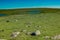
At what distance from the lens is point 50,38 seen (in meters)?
13.9

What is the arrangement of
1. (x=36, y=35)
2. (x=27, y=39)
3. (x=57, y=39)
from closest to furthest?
(x=57, y=39) → (x=27, y=39) → (x=36, y=35)

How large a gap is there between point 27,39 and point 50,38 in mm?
2013

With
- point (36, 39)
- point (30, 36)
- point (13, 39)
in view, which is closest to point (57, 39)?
point (36, 39)

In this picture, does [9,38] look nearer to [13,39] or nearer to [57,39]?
[13,39]

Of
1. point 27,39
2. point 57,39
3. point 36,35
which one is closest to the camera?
point 57,39

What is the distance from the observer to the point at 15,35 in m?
14.9

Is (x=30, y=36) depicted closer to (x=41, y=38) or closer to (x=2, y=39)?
(x=41, y=38)

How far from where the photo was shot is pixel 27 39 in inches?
561

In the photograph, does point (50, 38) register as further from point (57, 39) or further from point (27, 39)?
point (27, 39)

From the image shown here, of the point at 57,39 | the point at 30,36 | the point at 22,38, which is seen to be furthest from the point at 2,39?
the point at 57,39

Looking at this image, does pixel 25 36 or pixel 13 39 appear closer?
pixel 13 39

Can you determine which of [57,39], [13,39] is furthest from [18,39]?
[57,39]

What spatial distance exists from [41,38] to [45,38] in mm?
377

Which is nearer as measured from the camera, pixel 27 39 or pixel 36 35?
pixel 27 39
